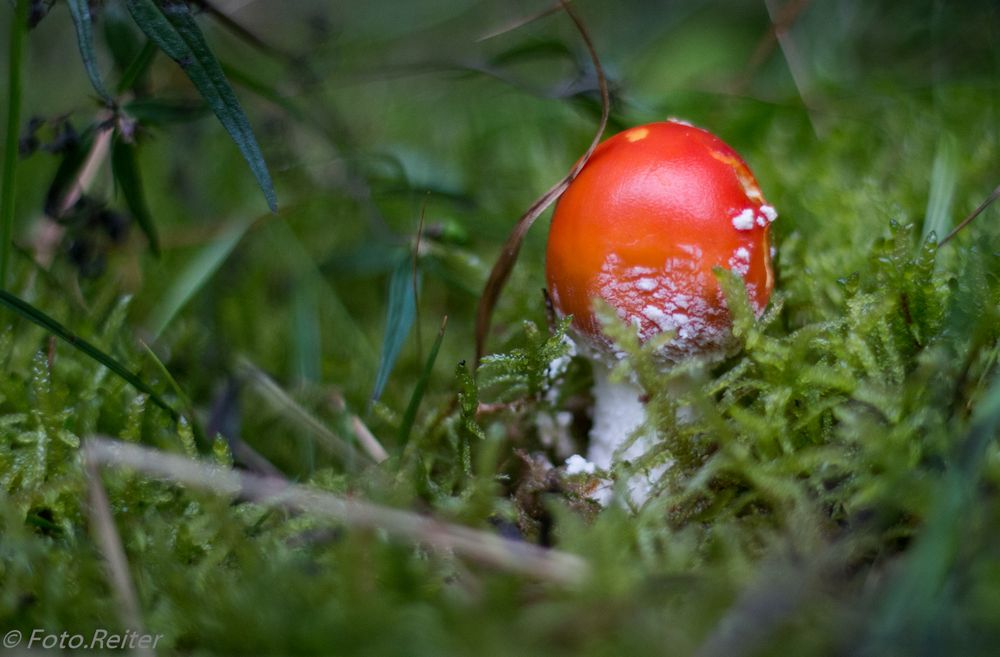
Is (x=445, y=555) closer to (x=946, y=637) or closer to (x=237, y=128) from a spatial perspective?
(x=946, y=637)

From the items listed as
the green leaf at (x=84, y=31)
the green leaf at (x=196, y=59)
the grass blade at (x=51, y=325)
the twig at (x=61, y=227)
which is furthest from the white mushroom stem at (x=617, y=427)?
the twig at (x=61, y=227)

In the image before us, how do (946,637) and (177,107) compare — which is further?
(177,107)

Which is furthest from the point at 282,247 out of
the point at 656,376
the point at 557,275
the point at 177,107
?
the point at 656,376

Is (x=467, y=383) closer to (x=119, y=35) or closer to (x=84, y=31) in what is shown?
(x=84, y=31)

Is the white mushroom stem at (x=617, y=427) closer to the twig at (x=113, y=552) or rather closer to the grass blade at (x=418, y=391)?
the grass blade at (x=418, y=391)

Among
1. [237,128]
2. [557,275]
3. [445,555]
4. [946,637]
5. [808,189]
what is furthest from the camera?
[808,189]
